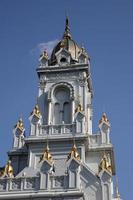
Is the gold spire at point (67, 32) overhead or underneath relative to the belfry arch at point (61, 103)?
overhead

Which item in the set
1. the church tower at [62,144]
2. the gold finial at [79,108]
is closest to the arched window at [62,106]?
the church tower at [62,144]

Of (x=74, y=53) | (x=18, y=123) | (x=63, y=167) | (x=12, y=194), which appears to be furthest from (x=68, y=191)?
(x=74, y=53)

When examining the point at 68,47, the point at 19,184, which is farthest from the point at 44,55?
the point at 19,184

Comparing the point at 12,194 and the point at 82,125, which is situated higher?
the point at 82,125

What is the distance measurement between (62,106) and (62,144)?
15.8ft

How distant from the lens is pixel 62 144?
40.6 m

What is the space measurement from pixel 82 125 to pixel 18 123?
627cm

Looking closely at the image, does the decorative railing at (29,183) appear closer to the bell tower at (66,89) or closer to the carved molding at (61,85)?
the bell tower at (66,89)

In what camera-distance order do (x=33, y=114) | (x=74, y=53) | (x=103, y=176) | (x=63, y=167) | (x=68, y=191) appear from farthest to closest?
(x=74, y=53)
(x=33, y=114)
(x=63, y=167)
(x=103, y=176)
(x=68, y=191)

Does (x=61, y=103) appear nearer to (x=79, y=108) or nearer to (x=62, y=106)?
(x=62, y=106)

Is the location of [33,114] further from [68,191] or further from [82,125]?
[68,191]

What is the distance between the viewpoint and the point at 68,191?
1270 inches

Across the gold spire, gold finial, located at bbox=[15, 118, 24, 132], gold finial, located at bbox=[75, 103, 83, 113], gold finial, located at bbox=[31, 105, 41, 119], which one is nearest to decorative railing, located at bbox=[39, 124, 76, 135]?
gold finial, located at bbox=[31, 105, 41, 119]

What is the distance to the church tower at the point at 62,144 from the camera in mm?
33188
